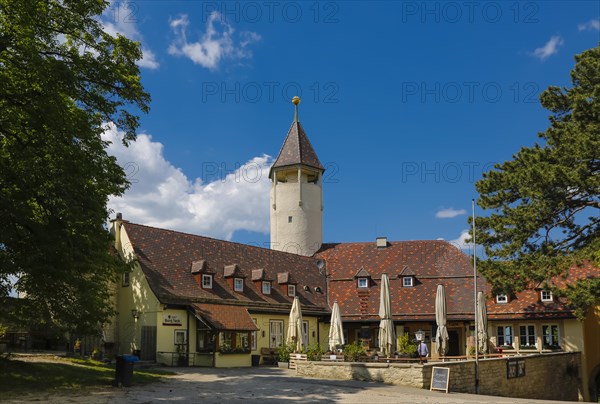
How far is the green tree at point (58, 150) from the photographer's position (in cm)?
1680

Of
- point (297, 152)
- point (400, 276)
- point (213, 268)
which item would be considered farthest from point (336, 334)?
point (297, 152)

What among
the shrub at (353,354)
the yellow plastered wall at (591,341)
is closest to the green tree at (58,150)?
the shrub at (353,354)

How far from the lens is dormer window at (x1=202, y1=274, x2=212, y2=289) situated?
32281 millimetres

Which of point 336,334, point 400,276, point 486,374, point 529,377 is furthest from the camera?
point 400,276

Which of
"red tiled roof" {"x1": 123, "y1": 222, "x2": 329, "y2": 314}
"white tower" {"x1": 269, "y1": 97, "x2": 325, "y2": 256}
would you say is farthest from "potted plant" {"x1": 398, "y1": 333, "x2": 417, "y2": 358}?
"white tower" {"x1": 269, "y1": 97, "x2": 325, "y2": 256}

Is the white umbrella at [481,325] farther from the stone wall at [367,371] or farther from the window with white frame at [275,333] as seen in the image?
the window with white frame at [275,333]

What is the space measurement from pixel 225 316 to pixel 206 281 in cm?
271

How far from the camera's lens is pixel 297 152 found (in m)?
46.6

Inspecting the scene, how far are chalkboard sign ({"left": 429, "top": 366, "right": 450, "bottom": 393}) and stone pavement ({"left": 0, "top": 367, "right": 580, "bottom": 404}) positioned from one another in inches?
11.8

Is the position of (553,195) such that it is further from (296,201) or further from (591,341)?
(296,201)

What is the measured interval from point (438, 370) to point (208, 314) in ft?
42.7

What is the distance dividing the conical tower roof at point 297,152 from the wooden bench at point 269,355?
55.0 ft

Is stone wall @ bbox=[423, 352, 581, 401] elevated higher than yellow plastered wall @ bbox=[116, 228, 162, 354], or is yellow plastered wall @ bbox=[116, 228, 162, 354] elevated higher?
yellow plastered wall @ bbox=[116, 228, 162, 354]

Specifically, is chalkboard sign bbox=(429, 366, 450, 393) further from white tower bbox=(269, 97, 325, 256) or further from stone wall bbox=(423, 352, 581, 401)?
white tower bbox=(269, 97, 325, 256)
